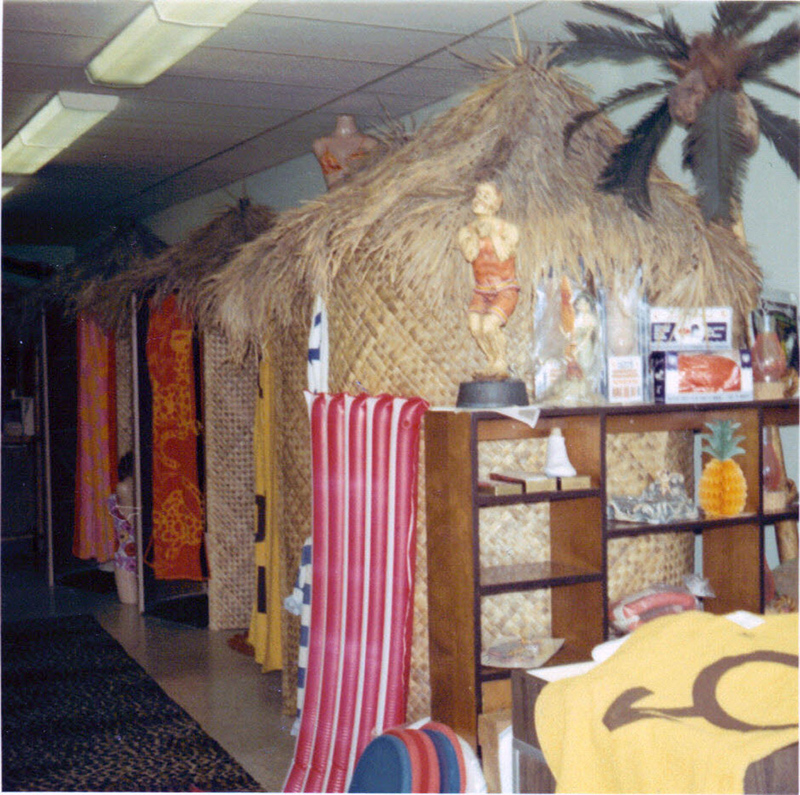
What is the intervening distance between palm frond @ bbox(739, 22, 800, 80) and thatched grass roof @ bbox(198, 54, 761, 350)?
595 millimetres

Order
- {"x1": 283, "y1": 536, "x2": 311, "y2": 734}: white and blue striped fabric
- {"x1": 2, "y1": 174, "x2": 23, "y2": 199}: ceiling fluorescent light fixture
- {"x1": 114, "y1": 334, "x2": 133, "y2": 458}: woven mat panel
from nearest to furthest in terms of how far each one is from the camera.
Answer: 1. {"x1": 283, "y1": 536, "x2": 311, "y2": 734}: white and blue striped fabric
2. {"x1": 114, "y1": 334, "x2": 133, "y2": 458}: woven mat panel
3. {"x1": 2, "y1": 174, "x2": 23, "y2": 199}: ceiling fluorescent light fixture

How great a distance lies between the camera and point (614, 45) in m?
3.14

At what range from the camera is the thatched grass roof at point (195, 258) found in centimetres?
559

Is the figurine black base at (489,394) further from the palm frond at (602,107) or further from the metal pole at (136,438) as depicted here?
the metal pole at (136,438)

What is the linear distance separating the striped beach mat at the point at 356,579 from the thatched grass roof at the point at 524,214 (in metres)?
0.47

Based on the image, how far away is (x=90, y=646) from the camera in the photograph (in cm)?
547

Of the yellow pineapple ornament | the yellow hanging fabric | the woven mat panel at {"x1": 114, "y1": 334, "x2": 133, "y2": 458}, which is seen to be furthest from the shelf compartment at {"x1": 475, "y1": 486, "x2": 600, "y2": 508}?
the woven mat panel at {"x1": 114, "y1": 334, "x2": 133, "y2": 458}

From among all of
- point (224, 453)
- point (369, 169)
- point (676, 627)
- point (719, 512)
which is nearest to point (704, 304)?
point (719, 512)

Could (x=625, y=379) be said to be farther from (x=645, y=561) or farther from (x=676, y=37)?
(x=676, y=37)

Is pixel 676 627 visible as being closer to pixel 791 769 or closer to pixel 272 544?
pixel 791 769

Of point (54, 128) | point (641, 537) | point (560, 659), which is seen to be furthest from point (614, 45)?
point (54, 128)

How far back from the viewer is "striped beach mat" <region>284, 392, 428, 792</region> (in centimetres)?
323

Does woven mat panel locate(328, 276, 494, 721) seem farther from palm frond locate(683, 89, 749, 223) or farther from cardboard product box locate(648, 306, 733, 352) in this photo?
palm frond locate(683, 89, 749, 223)

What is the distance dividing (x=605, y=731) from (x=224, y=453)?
14.1 feet
